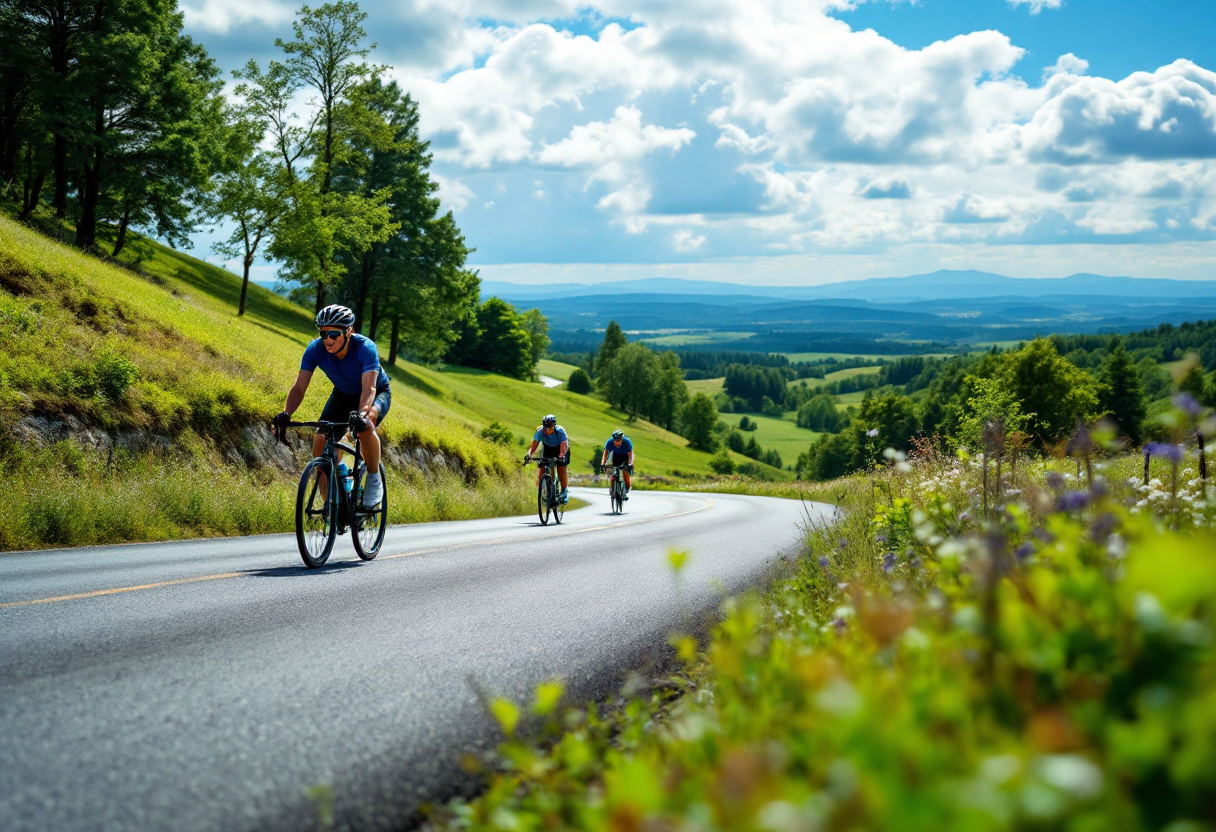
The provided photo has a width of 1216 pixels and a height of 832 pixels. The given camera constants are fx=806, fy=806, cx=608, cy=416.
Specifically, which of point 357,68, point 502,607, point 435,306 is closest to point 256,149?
point 357,68

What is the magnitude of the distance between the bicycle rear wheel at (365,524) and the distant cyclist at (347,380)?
75 mm

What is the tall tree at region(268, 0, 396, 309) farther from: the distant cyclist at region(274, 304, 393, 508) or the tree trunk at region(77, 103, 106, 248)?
the distant cyclist at region(274, 304, 393, 508)

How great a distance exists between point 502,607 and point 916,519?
2.99 metres

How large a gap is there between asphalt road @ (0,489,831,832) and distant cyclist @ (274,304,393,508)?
42.6 inches

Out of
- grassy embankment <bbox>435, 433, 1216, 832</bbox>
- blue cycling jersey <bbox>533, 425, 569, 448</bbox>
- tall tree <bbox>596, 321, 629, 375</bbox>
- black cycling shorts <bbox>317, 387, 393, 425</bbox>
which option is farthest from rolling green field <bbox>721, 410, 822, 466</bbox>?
grassy embankment <bbox>435, 433, 1216, 832</bbox>

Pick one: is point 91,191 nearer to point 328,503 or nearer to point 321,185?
point 321,185

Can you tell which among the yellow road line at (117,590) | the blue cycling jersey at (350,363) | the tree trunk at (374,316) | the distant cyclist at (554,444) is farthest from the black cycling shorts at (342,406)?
the tree trunk at (374,316)

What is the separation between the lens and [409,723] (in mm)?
3488

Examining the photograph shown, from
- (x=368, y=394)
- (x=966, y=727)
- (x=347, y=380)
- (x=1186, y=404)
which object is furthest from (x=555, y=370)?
(x=966, y=727)

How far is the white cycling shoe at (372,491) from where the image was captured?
802cm

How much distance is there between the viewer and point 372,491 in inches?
317

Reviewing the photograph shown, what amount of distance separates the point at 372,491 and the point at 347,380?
114 centimetres

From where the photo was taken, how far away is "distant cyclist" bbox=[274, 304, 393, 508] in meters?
7.70

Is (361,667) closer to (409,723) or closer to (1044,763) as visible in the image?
(409,723)
